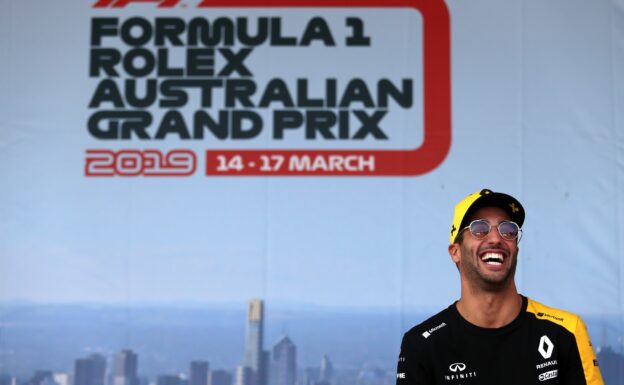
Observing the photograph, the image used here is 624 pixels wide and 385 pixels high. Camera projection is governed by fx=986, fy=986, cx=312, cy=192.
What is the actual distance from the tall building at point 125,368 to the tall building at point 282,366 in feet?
1.80

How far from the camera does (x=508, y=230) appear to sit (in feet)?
6.71

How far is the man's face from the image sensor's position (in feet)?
6.66

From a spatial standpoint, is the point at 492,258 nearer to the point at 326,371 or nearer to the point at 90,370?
the point at 326,371

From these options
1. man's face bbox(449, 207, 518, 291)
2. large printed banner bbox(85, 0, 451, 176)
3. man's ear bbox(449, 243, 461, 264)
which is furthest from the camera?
large printed banner bbox(85, 0, 451, 176)

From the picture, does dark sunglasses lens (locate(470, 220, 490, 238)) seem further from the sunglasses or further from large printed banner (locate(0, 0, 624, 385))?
large printed banner (locate(0, 0, 624, 385))

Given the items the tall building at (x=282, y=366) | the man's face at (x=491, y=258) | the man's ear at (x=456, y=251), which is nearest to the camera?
the man's face at (x=491, y=258)

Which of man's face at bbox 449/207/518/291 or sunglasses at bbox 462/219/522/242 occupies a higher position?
sunglasses at bbox 462/219/522/242

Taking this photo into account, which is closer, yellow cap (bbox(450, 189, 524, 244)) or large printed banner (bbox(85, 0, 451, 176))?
yellow cap (bbox(450, 189, 524, 244))

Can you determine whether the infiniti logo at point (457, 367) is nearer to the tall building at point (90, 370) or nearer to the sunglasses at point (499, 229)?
the sunglasses at point (499, 229)

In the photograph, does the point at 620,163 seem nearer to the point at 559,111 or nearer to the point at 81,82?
the point at 559,111

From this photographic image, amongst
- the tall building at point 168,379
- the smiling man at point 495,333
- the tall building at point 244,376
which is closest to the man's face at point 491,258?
the smiling man at point 495,333

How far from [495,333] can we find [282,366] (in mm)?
1995

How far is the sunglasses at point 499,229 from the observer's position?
2.04 m

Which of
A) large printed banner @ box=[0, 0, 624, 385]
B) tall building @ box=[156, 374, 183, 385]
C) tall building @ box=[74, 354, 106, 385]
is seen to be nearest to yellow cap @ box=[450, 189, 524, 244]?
large printed banner @ box=[0, 0, 624, 385]
